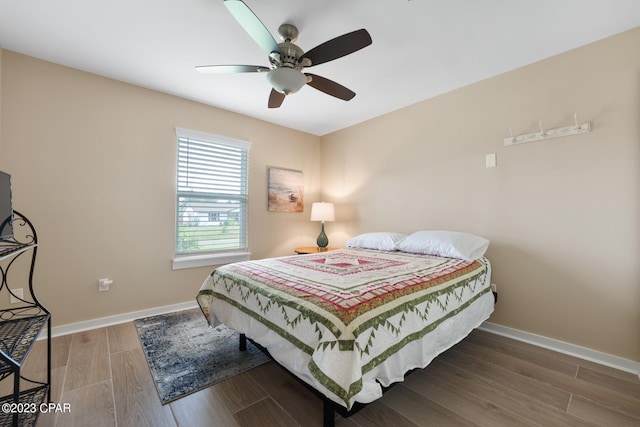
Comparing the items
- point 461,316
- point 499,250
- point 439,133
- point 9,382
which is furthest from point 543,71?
point 9,382

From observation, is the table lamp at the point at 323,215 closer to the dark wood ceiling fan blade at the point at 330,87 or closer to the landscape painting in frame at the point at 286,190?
the landscape painting in frame at the point at 286,190

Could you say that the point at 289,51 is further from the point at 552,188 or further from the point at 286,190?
the point at 552,188

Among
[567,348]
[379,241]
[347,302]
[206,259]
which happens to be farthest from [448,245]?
[206,259]

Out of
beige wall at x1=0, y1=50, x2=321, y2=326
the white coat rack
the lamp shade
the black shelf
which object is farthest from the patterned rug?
the white coat rack

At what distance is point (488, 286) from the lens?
2.38 meters

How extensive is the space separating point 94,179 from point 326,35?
2.55 m

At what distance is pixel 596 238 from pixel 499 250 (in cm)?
67

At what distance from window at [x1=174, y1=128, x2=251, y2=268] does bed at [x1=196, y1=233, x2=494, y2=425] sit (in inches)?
49.5

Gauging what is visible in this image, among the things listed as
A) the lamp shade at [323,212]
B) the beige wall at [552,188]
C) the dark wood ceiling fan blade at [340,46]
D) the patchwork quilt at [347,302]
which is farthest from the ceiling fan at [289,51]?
the lamp shade at [323,212]

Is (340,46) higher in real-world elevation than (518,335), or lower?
higher

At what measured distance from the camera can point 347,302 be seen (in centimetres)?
130

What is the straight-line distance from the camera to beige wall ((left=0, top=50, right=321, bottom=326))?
230 cm

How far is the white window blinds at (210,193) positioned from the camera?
3121 mm

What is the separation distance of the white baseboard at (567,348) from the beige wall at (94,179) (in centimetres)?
328
